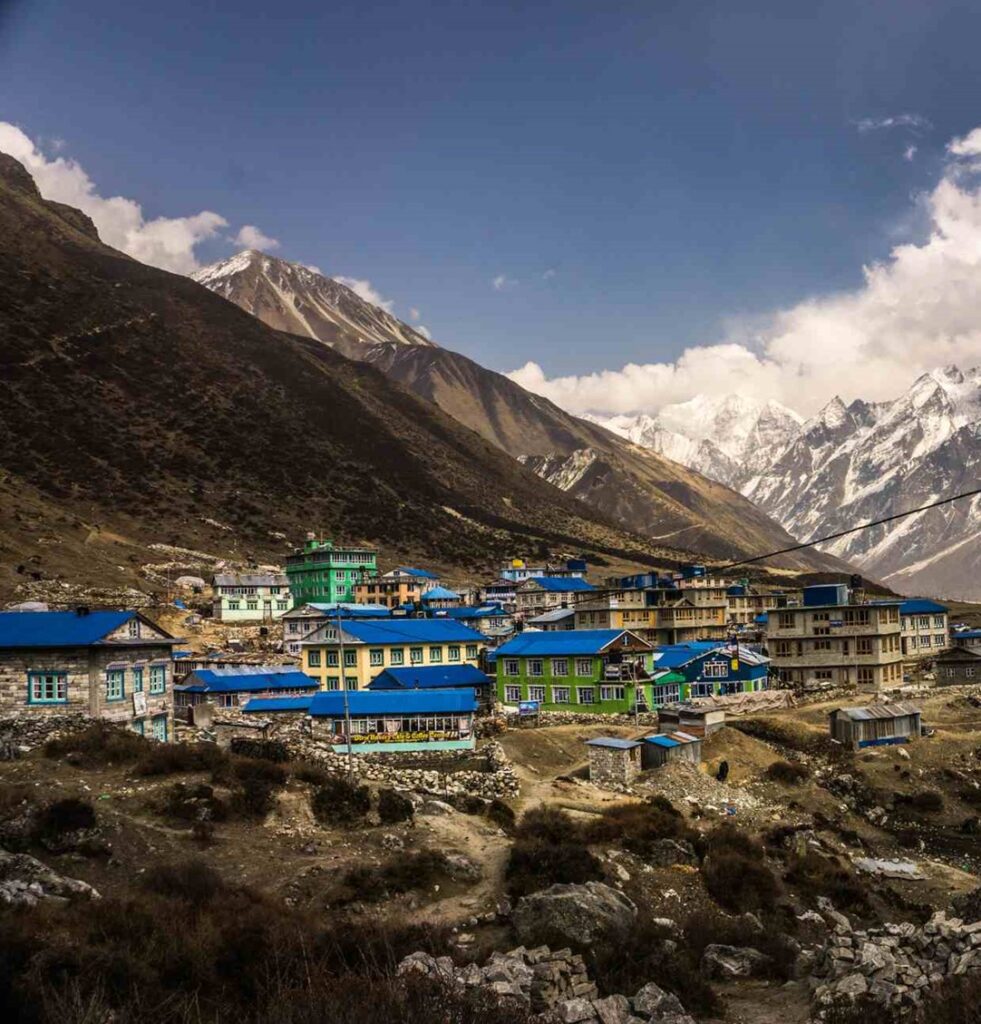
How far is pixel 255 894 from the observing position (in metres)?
23.7

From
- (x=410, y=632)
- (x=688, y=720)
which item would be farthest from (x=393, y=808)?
(x=410, y=632)

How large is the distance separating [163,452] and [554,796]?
11939cm

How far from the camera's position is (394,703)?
147ft

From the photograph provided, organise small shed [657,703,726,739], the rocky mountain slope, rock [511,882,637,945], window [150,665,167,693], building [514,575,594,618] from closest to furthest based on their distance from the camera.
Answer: rock [511,882,637,945]
window [150,665,167,693]
small shed [657,703,726,739]
building [514,575,594,618]
the rocky mountain slope

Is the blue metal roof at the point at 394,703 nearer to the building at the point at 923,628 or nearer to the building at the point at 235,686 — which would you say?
the building at the point at 235,686

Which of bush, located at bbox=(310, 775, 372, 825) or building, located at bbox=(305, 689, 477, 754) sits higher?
building, located at bbox=(305, 689, 477, 754)

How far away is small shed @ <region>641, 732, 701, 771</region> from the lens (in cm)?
Answer: 4450

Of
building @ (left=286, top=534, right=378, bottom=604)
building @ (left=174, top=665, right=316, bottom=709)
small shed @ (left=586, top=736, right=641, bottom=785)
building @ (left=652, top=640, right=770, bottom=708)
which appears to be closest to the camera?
small shed @ (left=586, top=736, right=641, bottom=785)

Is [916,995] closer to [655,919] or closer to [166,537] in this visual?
[655,919]

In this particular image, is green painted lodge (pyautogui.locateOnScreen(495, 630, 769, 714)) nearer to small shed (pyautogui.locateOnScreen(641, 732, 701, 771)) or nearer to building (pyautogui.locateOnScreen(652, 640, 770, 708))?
building (pyautogui.locateOnScreen(652, 640, 770, 708))

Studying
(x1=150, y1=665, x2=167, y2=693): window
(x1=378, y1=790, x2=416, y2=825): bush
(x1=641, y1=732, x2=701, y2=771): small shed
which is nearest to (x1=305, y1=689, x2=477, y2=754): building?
(x1=150, y1=665, x2=167, y2=693): window

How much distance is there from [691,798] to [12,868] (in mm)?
28466

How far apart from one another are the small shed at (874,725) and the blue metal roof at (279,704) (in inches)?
1163

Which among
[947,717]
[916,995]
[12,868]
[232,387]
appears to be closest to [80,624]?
[12,868]
